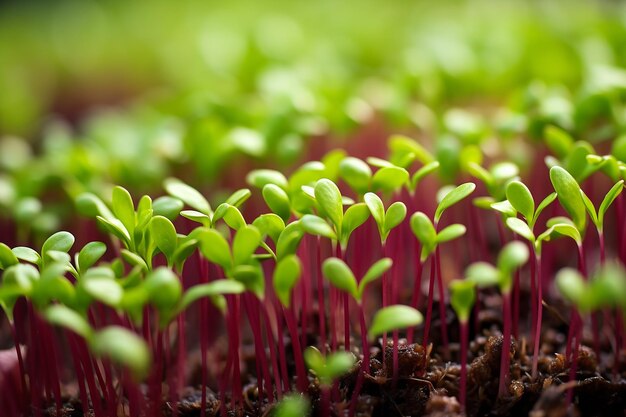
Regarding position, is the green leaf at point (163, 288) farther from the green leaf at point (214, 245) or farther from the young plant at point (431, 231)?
the young plant at point (431, 231)

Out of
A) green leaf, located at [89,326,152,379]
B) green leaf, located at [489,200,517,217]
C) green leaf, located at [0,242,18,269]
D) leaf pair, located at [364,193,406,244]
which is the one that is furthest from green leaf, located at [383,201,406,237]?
green leaf, located at [0,242,18,269]

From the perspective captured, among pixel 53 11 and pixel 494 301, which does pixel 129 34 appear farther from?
pixel 494 301

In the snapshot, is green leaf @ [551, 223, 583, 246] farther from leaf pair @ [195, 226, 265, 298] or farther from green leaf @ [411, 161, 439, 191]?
leaf pair @ [195, 226, 265, 298]

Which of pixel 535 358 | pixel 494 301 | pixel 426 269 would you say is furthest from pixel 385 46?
pixel 535 358

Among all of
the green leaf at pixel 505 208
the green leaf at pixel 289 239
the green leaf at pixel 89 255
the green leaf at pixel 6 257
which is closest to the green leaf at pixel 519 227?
the green leaf at pixel 505 208

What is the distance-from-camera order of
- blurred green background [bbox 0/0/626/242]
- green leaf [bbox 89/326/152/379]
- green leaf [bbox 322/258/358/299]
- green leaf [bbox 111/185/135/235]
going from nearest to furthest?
green leaf [bbox 89/326/152/379]
green leaf [bbox 322/258/358/299]
green leaf [bbox 111/185/135/235]
blurred green background [bbox 0/0/626/242]
